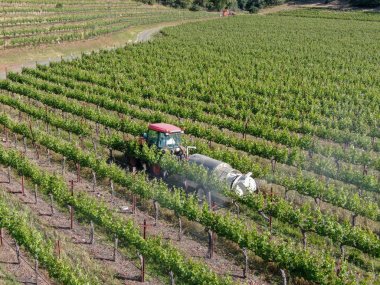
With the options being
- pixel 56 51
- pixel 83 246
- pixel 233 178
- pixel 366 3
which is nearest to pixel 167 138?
pixel 233 178

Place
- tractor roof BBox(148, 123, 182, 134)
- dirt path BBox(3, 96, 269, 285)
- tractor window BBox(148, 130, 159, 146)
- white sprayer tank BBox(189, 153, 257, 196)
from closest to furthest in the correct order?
dirt path BBox(3, 96, 269, 285)
white sprayer tank BBox(189, 153, 257, 196)
tractor roof BBox(148, 123, 182, 134)
tractor window BBox(148, 130, 159, 146)

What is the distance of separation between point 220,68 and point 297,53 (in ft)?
47.2

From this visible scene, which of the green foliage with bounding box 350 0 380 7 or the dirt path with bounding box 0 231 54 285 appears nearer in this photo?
the dirt path with bounding box 0 231 54 285

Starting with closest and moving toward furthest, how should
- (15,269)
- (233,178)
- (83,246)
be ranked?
(15,269), (83,246), (233,178)

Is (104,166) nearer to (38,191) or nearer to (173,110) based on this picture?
(38,191)

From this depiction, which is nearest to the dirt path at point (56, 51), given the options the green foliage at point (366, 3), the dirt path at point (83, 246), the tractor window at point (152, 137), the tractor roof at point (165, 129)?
the tractor window at point (152, 137)

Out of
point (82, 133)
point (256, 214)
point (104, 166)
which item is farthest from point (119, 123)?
point (256, 214)

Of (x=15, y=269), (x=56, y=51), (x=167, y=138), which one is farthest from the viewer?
(x=56, y=51)

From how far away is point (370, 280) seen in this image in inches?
582

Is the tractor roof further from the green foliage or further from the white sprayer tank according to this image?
the green foliage

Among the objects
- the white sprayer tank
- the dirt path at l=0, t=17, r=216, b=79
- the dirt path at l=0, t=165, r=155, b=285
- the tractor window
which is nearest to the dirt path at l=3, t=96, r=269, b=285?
the dirt path at l=0, t=165, r=155, b=285

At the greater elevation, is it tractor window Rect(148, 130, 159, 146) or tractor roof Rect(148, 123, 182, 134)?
tractor roof Rect(148, 123, 182, 134)

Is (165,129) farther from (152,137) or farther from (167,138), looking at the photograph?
(152,137)

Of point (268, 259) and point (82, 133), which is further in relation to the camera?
point (82, 133)
